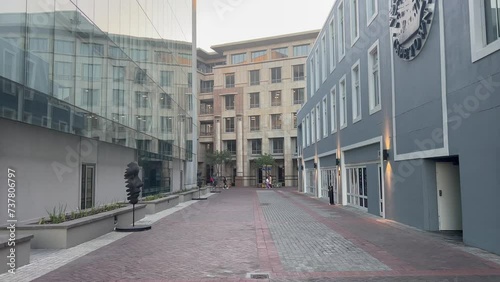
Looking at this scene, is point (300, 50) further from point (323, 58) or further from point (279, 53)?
point (323, 58)

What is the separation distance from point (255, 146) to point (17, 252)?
55.1 meters

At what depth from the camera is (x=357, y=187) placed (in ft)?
67.2

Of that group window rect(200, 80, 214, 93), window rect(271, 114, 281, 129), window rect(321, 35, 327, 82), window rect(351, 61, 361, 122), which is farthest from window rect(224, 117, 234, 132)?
window rect(351, 61, 361, 122)

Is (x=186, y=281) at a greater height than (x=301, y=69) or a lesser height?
lesser

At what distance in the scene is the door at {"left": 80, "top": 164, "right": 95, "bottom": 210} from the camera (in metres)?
15.6

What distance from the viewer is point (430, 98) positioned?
38.6 feet

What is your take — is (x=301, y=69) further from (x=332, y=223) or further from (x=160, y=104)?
(x=332, y=223)

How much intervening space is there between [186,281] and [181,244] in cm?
362

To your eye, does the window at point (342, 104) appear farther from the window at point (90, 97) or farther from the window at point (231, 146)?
Result: the window at point (231, 146)

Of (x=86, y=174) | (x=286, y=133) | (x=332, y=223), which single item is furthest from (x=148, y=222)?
(x=286, y=133)

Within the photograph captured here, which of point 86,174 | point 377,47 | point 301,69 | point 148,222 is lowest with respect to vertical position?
point 148,222

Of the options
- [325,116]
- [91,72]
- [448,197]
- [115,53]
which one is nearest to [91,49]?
[91,72]

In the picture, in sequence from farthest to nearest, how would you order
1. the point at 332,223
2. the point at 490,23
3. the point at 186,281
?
the point at 332,223
the point at 490,23
the point at 186,281

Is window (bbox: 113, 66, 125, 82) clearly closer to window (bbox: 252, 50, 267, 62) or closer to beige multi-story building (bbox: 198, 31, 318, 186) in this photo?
beige multi-story building (bbox: 198, 31, 318, 186)
